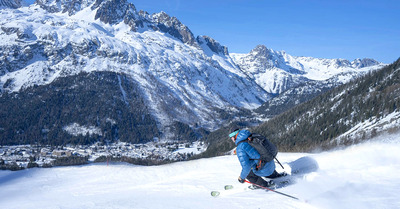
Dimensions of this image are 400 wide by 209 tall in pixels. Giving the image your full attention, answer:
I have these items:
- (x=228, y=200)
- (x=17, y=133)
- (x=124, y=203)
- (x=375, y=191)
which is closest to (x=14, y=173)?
(x=124, y=203)

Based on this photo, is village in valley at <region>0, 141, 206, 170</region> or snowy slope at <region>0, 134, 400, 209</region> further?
village in valley at <region>0, 141, 206, 170</region>

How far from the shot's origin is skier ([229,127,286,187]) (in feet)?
34.8

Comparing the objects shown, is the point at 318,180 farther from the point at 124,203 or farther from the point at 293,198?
the point at 124,203

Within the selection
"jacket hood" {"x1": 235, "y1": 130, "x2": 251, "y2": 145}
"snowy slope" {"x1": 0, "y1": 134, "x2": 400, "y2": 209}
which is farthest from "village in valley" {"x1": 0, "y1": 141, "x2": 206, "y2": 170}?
"jacket hood" {"x1": 235, "y1": 130, "x2": 251, "y2": 145}

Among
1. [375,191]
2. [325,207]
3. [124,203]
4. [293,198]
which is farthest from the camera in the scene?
[124,203]

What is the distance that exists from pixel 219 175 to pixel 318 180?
6.65 meters

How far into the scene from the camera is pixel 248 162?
34.9 ft

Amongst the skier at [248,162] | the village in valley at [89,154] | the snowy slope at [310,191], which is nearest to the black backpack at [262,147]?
the skier at [248,162]

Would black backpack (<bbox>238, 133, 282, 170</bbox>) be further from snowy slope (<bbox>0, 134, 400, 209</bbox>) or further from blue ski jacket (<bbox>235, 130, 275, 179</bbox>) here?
snowy slope (<bbox>0, 134, 400, 209</bbox>)

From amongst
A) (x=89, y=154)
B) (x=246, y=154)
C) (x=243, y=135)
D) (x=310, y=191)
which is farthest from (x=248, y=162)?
(x=89, y=154)

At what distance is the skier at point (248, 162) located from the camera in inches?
418

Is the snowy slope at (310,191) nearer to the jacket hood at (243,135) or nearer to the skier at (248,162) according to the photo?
the skier at (248,162)

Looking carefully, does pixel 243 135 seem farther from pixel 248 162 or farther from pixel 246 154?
pixel 248 162

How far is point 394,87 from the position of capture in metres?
105
